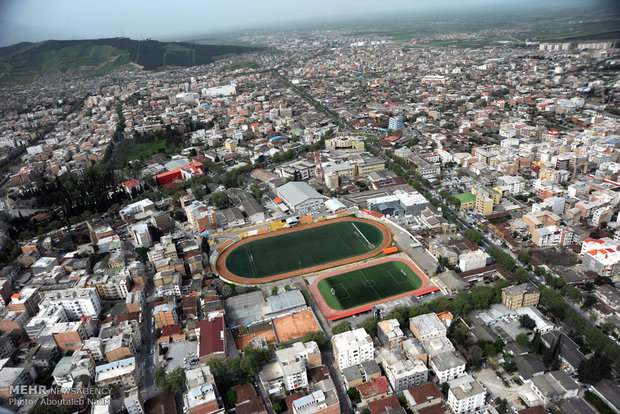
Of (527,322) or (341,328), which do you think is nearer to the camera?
(527,322)

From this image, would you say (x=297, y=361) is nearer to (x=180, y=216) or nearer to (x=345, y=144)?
(x=180, y=216)

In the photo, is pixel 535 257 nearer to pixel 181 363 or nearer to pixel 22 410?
pixel 181 363

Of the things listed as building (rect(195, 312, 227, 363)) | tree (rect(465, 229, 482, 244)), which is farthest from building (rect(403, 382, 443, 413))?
tree (rect(465, 229, 482, 244))

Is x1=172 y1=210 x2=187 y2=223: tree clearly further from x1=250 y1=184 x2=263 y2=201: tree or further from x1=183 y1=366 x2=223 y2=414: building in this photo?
x1=183 y1=366 x2=223 y2=414: building

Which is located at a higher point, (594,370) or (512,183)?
(512,183)

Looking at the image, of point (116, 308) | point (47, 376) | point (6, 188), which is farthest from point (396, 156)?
point (6, 188)

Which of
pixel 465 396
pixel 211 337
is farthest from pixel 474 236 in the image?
pixel 211 337
